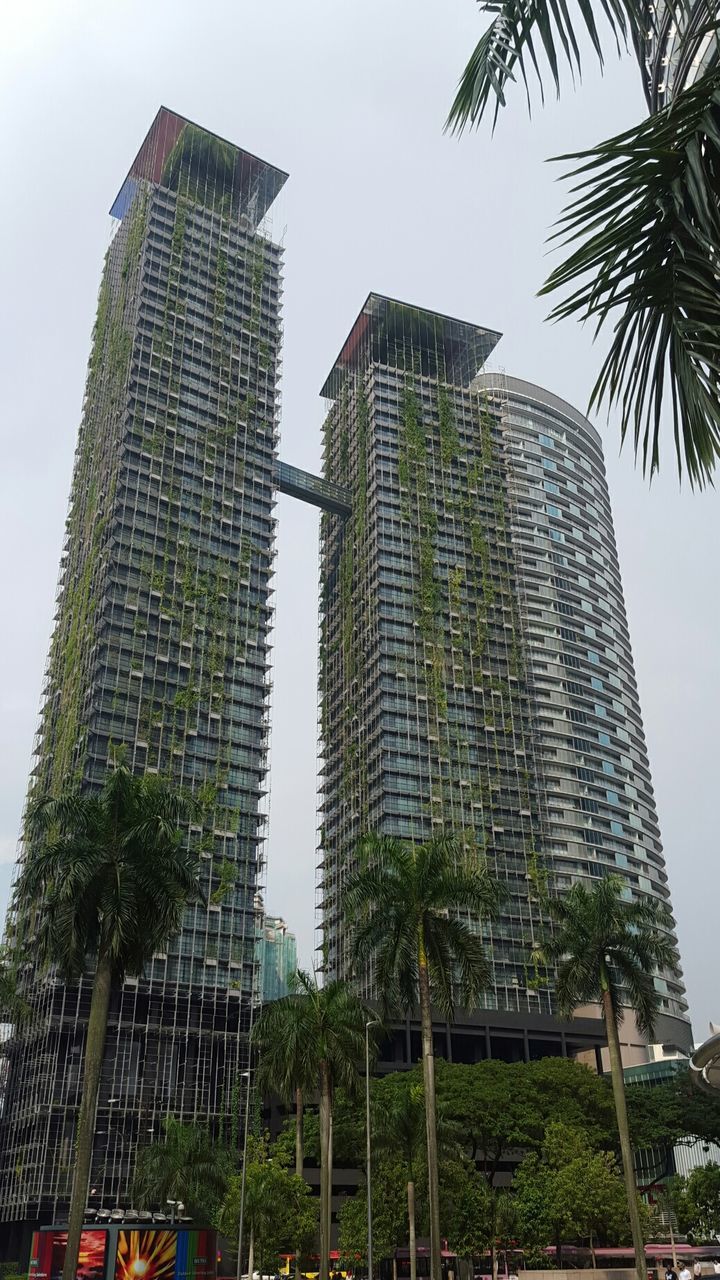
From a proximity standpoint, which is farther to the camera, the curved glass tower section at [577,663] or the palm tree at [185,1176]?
the curved glass tower section at [577,663]

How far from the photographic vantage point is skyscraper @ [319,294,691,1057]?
12244 cm

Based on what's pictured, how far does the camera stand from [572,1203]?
176ft

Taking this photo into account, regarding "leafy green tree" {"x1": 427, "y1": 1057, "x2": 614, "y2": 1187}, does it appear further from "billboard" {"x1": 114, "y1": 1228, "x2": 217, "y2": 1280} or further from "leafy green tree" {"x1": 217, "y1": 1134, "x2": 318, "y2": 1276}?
"billboard" {"x1": 114, "y1": 1228, "x2": 217, "y2": 1280}

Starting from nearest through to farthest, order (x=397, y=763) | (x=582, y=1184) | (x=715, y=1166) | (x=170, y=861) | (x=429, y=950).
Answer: (x=170, y=861) → (x=429, y=950) → (x=582, y=1184) → (x=715, y=1166) → (x=397, y=763)

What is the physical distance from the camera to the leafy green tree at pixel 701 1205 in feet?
224

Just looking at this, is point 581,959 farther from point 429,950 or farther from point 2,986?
point 2,986

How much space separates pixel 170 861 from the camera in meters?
40.9

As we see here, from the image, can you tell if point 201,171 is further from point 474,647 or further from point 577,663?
point 577,663

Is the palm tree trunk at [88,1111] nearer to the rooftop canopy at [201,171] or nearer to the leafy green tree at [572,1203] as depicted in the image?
the leafy green tree at [572,1203]

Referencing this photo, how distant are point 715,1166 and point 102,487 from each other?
87.8 m

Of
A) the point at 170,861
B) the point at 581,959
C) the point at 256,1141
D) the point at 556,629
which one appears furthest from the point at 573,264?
the point at 556,629

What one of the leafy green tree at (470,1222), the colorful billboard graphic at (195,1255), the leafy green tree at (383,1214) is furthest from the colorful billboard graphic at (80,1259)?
the leafy green tree at (470,1222)

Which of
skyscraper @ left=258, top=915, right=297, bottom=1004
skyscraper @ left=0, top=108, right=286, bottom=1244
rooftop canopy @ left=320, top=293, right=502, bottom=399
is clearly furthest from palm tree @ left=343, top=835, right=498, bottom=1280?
skyscraper @ left=258, top=915, right=297, bottom=1004

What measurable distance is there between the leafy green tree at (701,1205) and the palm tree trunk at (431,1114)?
110ft
